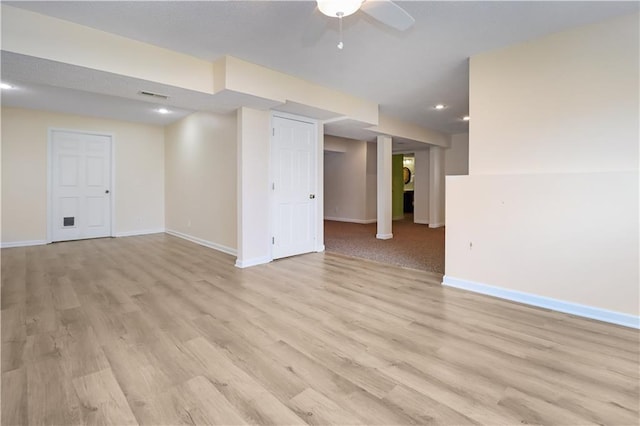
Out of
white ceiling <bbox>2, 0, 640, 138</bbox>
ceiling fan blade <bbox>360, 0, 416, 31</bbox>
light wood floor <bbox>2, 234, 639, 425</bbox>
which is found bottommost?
light wood floor <bbox>2, 234, 639, 425</bbox>

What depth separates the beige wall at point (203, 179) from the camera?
486 cm

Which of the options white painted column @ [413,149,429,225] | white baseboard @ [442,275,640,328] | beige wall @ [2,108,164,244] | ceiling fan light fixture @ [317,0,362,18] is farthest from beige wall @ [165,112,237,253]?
white painted column @ [413,149,429,225]

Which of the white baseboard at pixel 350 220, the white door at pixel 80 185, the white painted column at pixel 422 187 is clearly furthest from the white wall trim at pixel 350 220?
the white door at pixel 80 185

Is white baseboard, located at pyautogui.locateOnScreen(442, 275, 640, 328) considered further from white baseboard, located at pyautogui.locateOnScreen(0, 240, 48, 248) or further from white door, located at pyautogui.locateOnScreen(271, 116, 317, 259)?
white baseboard, located at pyautogui.locateOnScreen(0, 240, 48, 248)

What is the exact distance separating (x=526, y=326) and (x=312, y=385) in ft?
5.69

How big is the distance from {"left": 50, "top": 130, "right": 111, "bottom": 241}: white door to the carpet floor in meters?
4.53

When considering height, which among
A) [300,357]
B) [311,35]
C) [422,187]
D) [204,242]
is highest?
[311,35]

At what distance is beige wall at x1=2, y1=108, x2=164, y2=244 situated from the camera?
521cm

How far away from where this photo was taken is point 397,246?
18.0 feet

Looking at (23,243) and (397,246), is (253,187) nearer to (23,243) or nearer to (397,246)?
(397,246)

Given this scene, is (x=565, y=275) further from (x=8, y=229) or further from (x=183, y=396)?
(x=8, y=229)

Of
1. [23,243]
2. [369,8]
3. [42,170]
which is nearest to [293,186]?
[369,8]

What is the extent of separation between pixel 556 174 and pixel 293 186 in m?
3.21

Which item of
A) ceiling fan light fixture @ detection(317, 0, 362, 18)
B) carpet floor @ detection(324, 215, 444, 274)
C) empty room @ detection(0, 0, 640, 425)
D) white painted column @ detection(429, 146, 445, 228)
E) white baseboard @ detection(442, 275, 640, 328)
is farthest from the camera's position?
white painted column @ detection(429, 146, 445, 228)
